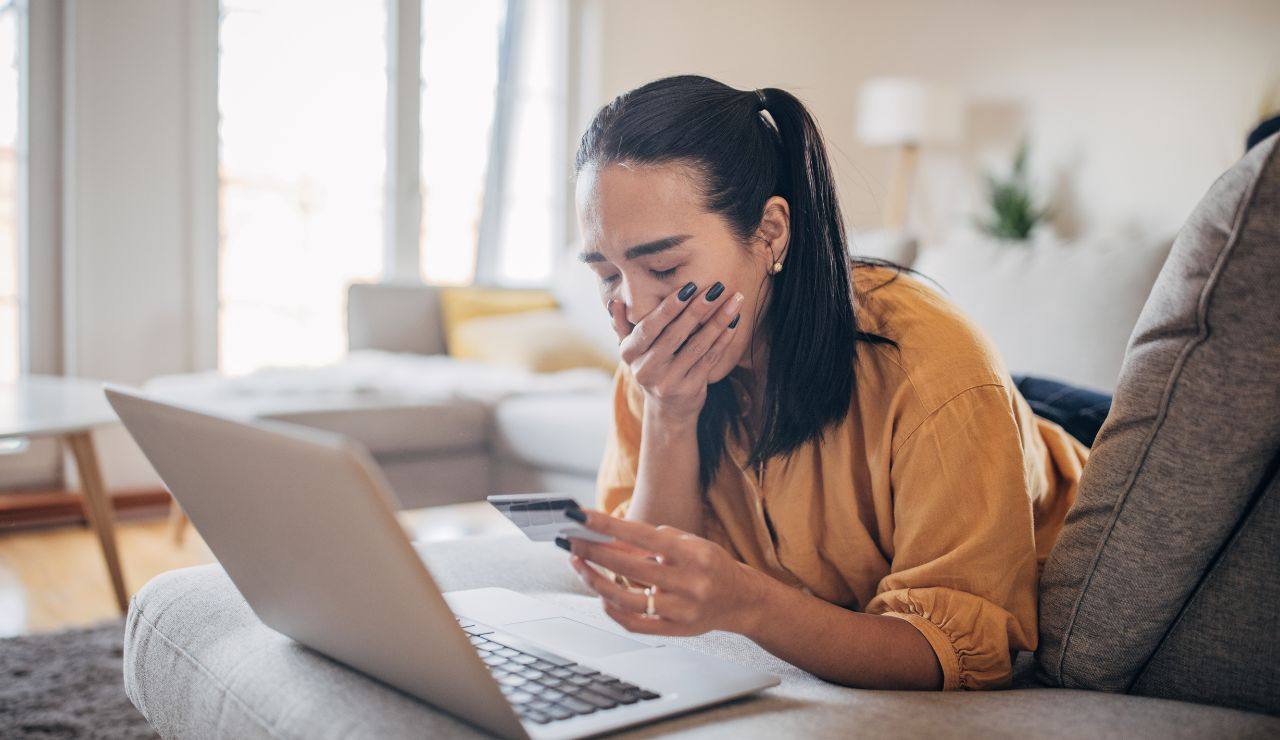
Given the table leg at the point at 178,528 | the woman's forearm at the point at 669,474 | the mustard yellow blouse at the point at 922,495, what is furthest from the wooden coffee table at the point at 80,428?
the mustard yellow blouse at the point at 922,495

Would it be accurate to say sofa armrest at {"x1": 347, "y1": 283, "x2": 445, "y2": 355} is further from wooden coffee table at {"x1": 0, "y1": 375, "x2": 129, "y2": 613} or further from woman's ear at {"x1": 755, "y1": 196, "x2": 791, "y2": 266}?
woman's ear at {"x1": 755, "y1": 196, "x2": 791, "y2": 266}

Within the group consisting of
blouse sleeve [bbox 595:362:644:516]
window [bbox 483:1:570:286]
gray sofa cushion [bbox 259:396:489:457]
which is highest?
window [bbox 483:1:570:286]

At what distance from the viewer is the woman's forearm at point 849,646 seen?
838mm

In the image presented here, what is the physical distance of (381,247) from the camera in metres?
4.29

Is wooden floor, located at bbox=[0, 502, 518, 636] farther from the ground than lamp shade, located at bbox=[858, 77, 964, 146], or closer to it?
closer to it

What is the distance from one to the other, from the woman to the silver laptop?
4.3 inches

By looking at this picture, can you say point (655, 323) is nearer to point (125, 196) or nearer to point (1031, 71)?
point (125, 196)

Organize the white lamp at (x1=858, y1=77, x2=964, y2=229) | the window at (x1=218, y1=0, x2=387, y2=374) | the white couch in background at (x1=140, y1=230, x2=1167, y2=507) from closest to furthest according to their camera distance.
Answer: the white couch in background at (x1=140, y1=230, x2=1167, y2=507), the window at (x1=218, y1=0, x2=387, y2=374), the white lamp at (x1=858, y1=77, x2=964, y2=229)

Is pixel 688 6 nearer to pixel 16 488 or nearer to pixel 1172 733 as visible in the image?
pixel 16 488

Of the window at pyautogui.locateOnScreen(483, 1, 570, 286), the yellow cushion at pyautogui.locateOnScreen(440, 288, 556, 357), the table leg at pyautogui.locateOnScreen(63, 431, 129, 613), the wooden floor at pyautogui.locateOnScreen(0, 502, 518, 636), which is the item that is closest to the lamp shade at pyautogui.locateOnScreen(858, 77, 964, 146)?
the window at pyautogui.locateOnScreen(483, 1, 570, 286)

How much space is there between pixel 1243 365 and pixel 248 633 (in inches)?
32.0

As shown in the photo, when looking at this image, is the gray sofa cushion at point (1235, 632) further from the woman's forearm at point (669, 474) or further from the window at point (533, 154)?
the window at point (533, 154)

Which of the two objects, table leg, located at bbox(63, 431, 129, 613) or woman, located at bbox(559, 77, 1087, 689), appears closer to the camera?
woman, located at bbox(559, 77, 1087, 689)

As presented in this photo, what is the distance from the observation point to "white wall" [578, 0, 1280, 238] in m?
4.15
